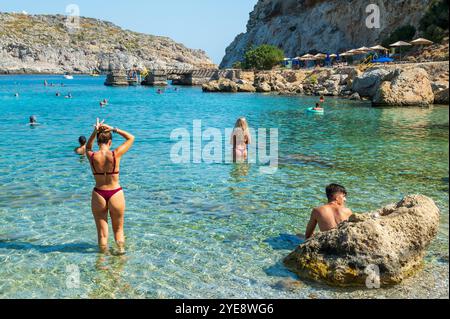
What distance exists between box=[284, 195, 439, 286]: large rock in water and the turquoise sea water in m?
0.22

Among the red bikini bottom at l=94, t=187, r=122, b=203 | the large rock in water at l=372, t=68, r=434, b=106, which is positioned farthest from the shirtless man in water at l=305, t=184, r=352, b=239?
the large rock in water at l=372, t=68, r=434, b=106

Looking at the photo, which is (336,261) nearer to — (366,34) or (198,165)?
(198,165)

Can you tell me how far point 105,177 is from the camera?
720 cm

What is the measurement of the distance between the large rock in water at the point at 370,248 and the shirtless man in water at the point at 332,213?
25.9 inches

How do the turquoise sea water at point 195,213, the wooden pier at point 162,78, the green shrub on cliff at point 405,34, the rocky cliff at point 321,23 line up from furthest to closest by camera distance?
the wooden pier at point 162,78 < the rocky cliff at point 321,23 < the green shrub on cliff at point 405,34 < the turquoise sea water at point 195,213

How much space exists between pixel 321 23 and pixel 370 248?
344 feet

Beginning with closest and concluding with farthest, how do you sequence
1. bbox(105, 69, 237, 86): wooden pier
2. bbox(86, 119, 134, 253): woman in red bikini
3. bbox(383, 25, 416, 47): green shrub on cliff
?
bbox(86, 119, 134, 253): woman in red bikini, bbox(383, 25, 416, 47): green shrub on cliff, bbox(105, 69, 237, 86): wooden pier

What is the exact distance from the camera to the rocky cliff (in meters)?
81.7

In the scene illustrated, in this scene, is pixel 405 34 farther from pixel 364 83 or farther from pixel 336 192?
pixel 336 192

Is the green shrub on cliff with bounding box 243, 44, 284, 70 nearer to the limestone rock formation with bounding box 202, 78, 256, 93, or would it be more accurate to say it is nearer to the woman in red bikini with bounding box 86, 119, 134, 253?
the limestone rock formation with bounding box 202, 78, 256, 93

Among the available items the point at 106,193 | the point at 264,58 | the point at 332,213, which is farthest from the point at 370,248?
the point at 264,58

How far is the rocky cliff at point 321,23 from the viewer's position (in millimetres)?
81688

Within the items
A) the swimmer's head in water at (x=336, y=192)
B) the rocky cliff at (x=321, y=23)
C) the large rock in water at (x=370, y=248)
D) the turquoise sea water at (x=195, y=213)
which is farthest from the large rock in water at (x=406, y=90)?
the rocky cliff at (x=321, y=23)

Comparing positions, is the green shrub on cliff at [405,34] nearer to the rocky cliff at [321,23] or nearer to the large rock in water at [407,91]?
the rocky cliff at [321,23]
